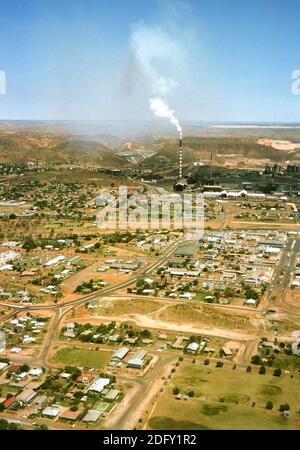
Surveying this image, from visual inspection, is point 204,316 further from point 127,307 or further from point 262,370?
point 262,370

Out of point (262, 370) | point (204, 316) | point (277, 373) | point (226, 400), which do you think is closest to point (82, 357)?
point (226, 400)

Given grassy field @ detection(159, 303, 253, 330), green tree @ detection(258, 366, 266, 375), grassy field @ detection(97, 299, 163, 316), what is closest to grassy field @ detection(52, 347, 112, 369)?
grassy field @ detection(97, 299, 163, 316)

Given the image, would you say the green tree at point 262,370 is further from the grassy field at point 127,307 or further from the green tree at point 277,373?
the grassy field at point 127,307

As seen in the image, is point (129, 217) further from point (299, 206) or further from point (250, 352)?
point (250, 352)

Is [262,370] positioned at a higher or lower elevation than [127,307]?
lower

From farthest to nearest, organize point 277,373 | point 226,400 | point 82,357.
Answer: point 82,357
point 277,373
point 226,400

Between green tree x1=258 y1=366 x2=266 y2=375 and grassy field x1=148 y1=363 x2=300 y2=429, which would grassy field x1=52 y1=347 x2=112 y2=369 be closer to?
grassy field x1=148 y1=363 x2=300 y2=429
